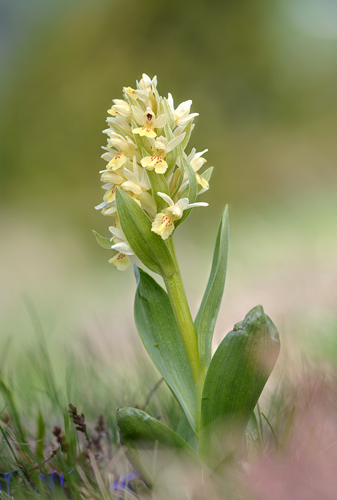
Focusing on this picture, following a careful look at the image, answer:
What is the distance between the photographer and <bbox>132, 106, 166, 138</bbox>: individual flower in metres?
0.52

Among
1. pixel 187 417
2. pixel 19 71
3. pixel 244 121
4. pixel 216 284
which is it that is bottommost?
pixel 187 417

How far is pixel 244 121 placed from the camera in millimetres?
3010

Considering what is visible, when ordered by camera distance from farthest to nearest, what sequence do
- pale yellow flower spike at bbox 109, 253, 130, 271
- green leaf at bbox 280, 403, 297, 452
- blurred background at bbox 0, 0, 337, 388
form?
blurred background at bbox 0, 0, 337, 388
pale yellow flower spike at bbox 109, 253, 130, 271
green leaf at bbox 280, 403, 297, 452

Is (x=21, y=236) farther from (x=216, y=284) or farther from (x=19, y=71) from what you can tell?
(x=216, y=284)

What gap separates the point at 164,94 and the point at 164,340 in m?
2.72

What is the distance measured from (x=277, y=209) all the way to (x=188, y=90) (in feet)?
3.77

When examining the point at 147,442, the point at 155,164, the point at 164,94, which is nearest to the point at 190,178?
the point at 155,164

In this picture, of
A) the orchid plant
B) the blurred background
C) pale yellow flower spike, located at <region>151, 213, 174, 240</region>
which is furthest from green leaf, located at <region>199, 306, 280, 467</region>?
the blurred background

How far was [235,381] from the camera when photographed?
476 mm

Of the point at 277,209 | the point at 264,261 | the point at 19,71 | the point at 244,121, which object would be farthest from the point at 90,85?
the point at 264,261

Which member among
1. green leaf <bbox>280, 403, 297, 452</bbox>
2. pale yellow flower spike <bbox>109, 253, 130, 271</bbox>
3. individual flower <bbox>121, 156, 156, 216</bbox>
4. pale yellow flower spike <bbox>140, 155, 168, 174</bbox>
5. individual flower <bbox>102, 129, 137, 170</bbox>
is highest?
individual flower <bbox>102, 129, 137, 170</bbox>

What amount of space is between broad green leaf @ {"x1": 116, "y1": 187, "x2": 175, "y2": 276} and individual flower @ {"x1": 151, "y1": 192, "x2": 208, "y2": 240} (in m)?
0.02

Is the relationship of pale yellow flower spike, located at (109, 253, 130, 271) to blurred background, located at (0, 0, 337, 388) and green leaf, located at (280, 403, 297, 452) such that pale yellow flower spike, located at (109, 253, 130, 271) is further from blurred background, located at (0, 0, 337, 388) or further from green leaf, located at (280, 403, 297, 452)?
blurred background, located at (0, 0, 337, 388)

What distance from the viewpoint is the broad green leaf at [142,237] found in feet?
1.69
